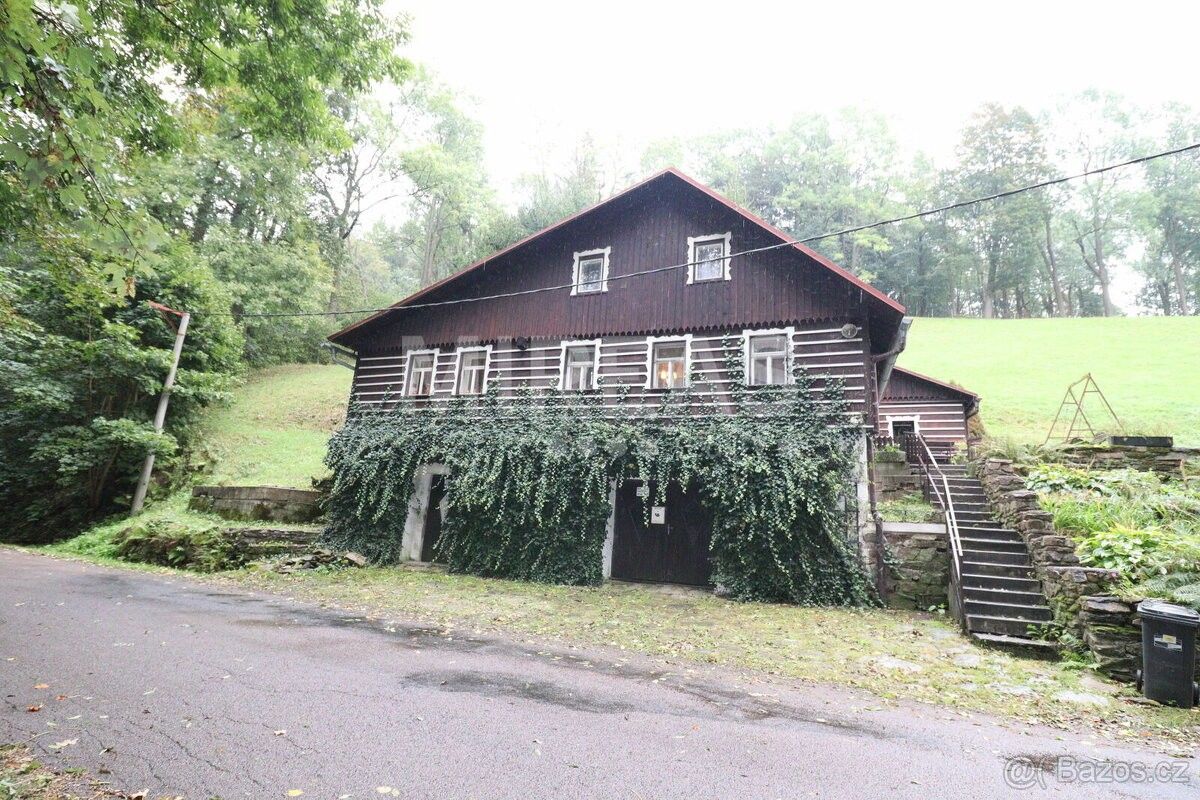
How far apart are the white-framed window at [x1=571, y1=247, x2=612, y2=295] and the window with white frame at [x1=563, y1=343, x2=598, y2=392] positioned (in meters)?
1.58

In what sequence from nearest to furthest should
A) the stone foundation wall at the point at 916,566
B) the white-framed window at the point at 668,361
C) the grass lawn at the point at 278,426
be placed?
the stone foundation wall at the point at 916,566 → the white-framed window at the point at 668,361 → the grass lawn at the point at 278,426

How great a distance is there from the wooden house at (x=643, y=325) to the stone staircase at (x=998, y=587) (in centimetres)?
213

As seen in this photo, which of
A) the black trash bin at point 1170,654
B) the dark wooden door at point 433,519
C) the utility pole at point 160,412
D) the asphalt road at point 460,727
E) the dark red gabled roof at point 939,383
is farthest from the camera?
the dark red gabled roof at point 939,383

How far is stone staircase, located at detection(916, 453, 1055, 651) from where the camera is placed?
8086mm

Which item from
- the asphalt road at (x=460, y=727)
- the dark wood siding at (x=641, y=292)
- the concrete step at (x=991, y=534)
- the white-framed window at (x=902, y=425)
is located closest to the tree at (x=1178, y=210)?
the white-framed window at (x=902, y=425)

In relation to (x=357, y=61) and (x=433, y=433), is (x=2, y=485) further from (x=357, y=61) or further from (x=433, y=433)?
(x=357, y=61)

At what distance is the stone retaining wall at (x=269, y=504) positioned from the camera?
52.7 feet

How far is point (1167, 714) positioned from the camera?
5.66m

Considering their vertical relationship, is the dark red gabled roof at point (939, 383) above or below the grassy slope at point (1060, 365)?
below

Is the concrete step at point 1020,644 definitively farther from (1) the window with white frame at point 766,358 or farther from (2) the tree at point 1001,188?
(2) the tree at point 1001,188

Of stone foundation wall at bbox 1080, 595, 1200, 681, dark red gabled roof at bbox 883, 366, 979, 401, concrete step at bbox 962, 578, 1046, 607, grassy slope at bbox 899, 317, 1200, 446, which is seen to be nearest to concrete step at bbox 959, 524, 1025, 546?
concrete step at bbox 962, 578, 1046, 607

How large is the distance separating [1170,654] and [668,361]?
9.85 metres

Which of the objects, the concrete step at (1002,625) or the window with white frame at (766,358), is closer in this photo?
the concrete step at (1002,625)

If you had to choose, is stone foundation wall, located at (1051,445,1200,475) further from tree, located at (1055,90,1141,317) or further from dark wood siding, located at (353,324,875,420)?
tree, located at (1055,90,1141,317)
